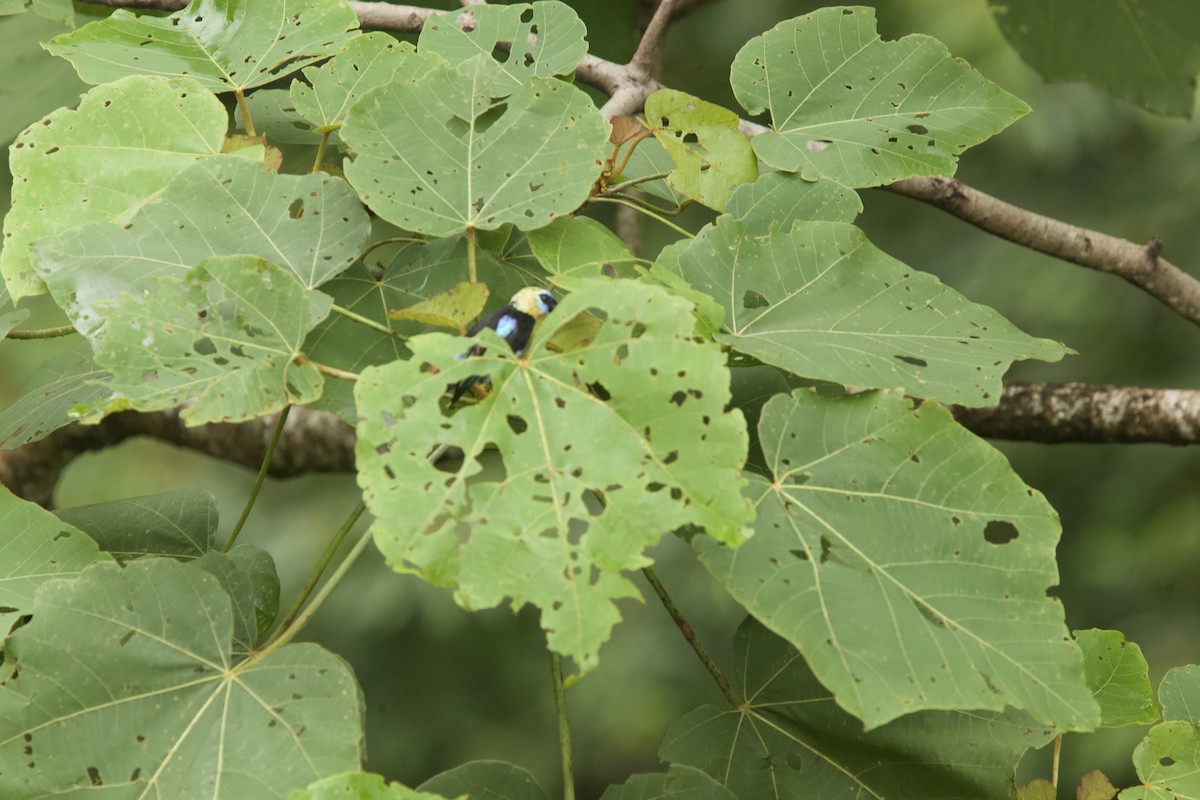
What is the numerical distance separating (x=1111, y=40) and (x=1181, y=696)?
3.16 ft

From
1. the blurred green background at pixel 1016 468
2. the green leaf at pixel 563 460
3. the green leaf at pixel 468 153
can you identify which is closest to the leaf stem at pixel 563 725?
the green leaf at pixel 563 460

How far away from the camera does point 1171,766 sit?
0.76m

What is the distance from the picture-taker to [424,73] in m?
0.72

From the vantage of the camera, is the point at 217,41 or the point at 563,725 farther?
the point at 217,41

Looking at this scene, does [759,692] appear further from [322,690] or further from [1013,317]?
[1013,317]

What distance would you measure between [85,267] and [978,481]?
52cm

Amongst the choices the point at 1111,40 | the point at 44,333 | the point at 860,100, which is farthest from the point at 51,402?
the point at 1111,40

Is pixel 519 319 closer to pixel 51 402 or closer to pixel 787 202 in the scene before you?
pixel 787 202

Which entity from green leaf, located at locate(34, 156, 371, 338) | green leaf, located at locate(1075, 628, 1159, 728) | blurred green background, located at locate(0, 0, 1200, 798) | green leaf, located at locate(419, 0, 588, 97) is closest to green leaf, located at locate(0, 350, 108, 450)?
green leaf, located at locate(34, 156, 371, 338)

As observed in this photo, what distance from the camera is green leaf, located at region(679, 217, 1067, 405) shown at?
2.12ft

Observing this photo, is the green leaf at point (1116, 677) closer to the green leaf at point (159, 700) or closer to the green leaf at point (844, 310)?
the green leaf at point (844, 310)

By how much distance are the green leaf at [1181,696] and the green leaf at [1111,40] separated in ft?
2.85

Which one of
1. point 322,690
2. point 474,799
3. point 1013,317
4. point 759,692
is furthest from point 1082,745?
point 322,690

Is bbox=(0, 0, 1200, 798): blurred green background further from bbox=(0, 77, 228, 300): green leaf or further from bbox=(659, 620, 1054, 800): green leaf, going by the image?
bbox=(659, 620, 1054, 800): green leaf
